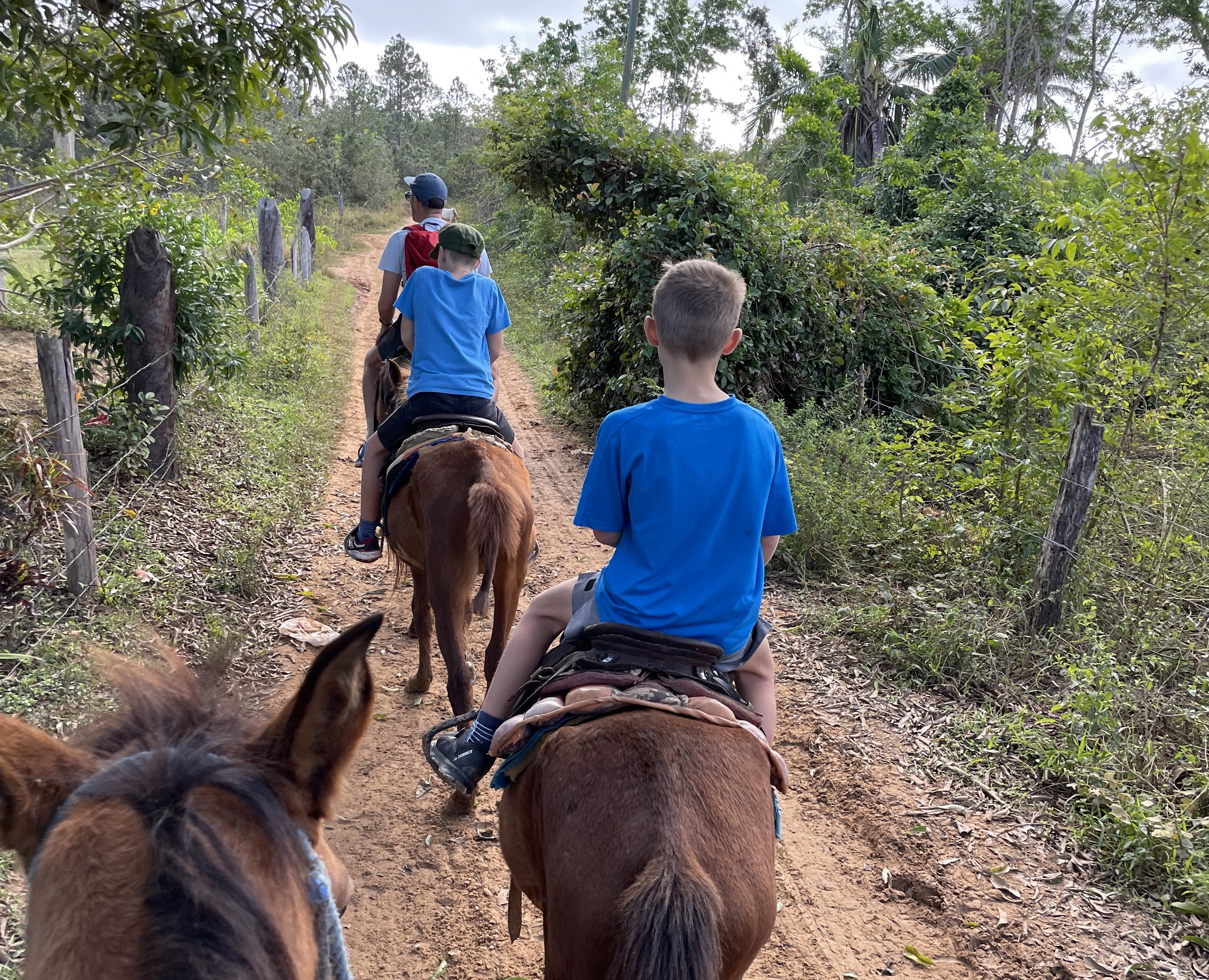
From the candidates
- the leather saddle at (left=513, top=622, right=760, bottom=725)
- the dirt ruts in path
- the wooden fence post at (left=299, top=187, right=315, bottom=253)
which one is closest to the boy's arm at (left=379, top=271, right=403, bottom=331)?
the dirt ruts in path

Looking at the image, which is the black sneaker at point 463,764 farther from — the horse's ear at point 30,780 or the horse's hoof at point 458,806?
the horse's ear at point 30,780

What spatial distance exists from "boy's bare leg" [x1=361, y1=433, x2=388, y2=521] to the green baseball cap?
1266 millimetres

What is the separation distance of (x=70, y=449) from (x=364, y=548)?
181cm

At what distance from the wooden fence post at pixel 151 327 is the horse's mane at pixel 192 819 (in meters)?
5.56

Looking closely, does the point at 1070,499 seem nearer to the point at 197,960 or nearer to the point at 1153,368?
the point at 1153,368

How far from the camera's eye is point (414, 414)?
4.88 metres

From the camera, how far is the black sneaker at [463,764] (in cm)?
289

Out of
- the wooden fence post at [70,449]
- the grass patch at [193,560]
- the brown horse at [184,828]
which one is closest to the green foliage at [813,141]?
the grass patch at [193,560]

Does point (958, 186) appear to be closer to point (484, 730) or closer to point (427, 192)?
point (427, 192)

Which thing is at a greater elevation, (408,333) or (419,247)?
(419,247)

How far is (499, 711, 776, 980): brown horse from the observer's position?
165 cm

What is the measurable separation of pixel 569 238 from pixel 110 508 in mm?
15990

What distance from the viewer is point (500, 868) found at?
147 inches

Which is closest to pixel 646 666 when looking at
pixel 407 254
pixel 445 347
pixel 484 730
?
pixel 484 730
